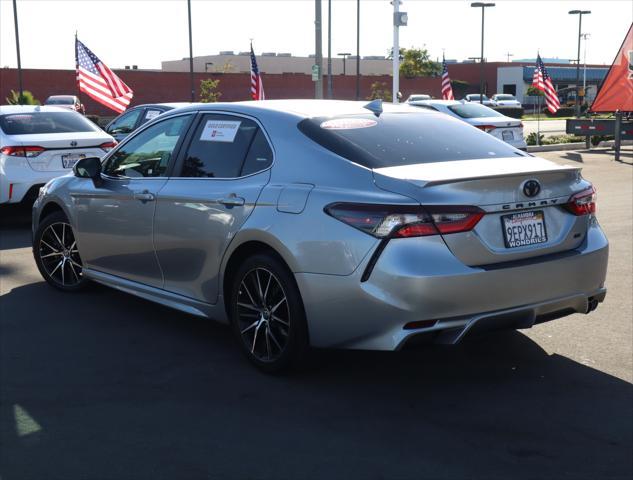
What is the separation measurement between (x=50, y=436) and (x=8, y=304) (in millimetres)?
3139

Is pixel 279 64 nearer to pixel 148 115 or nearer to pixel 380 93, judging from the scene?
pixel 380 93

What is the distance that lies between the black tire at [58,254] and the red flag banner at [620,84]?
1919cm

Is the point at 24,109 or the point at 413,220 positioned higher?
the point at 24,109

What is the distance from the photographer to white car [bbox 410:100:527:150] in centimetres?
1920

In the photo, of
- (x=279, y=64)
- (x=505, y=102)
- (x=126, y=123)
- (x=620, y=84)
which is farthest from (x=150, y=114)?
(x=279, y=64)

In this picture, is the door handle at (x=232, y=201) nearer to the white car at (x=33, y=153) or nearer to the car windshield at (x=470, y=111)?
the white car at (x=33, y=153)

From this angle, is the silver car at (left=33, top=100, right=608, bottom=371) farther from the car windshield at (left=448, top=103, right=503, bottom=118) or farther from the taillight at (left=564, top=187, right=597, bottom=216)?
the car windshield at (left=448, top=103, right=503, bottom=118)

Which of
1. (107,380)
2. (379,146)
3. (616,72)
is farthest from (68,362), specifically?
(616,72)

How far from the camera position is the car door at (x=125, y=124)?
14828 millimetres

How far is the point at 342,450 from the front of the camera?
4.02m

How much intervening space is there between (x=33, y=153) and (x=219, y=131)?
19.2ft

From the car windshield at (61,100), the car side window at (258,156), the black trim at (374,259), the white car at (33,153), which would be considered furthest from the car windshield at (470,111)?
the car windshield at (61,100)

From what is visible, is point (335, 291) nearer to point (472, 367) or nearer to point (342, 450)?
point (342, 450)

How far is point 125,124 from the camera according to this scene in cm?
1507
